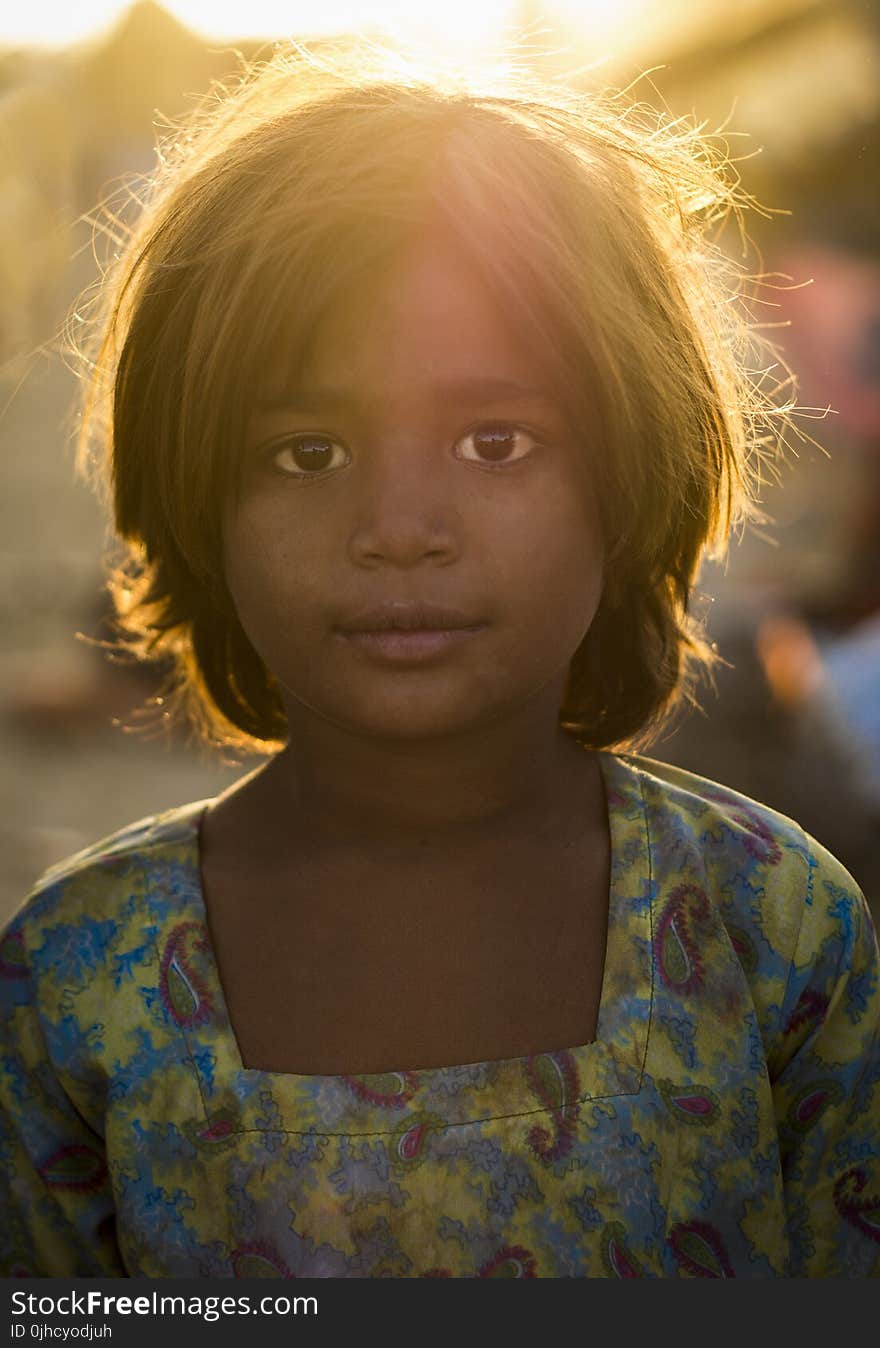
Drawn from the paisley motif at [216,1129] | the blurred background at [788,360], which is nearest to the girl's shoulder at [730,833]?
the paisley motif at [216,1129]

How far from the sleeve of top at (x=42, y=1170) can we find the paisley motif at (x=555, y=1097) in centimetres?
39

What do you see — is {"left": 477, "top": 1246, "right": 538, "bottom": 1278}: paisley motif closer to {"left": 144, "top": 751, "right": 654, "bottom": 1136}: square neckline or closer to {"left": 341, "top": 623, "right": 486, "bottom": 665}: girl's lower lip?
{"left": 144, "top": 751, "right": 654, "bottom": 1136}: square neckline

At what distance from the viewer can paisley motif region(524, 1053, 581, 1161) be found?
3.53 ft

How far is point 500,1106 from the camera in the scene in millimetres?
1078

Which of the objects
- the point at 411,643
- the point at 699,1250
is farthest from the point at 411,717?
the point at 699,1250

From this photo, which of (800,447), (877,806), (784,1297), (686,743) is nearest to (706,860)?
(784,1297)

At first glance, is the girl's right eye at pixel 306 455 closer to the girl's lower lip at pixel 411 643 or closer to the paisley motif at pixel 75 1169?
the girl's lower lip at pixel 411 643

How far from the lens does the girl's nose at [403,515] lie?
1.01m

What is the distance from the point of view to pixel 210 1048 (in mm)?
1124

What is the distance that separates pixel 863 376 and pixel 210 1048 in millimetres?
2975

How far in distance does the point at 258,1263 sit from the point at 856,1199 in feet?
1.72

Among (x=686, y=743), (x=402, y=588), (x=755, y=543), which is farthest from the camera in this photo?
(x=755, y=543)

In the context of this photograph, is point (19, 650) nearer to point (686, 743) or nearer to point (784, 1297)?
point (686, 743)

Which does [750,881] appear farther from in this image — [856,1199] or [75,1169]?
[75,1169]
